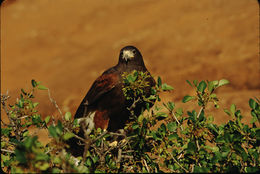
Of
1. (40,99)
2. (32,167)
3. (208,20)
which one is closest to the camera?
(32,167)

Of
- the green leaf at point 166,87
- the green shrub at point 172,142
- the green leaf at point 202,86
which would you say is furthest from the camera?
the green leaf at point 166,87

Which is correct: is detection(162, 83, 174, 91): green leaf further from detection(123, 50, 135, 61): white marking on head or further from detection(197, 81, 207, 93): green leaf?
detection(123, 50, 135, 61): white marking on head

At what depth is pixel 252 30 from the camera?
11.4 m

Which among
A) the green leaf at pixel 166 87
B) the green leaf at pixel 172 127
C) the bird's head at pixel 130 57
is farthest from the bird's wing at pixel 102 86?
the green leaf at pixel 172 127

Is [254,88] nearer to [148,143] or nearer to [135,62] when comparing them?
[135,62]

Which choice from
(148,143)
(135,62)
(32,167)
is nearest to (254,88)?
(135,62)

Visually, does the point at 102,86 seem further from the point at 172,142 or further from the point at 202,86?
the point at 202,86

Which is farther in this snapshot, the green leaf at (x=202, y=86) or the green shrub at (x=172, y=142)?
the green leaf at (x=202, y=86)

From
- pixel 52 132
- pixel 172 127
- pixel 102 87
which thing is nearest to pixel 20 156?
pixel 52 132

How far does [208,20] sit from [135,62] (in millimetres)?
9988

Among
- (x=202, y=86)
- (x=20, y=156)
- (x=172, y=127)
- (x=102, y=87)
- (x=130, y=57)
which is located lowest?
(x=20, y=156)

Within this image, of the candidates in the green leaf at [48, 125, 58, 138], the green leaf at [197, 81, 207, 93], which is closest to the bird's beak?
the green leaf at [197, 81, 207, 93]

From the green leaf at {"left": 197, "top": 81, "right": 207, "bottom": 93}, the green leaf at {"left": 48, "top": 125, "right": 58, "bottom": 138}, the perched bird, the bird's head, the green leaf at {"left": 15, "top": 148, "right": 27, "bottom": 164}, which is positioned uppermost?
the bird's head

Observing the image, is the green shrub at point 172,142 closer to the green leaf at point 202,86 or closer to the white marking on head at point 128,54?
the green leaf at point 202,86
